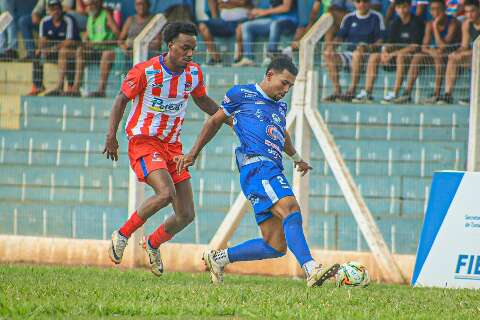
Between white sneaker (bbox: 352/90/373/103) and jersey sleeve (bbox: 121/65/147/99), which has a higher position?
jersey sleeve (bbox: 121/65/147/99)

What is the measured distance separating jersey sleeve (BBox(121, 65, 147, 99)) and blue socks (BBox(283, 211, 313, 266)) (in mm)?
2196

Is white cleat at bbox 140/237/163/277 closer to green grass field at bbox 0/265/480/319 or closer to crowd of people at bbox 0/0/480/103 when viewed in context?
green grass field at bbox 0/265/480/319

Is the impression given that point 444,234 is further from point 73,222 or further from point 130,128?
point 73,222

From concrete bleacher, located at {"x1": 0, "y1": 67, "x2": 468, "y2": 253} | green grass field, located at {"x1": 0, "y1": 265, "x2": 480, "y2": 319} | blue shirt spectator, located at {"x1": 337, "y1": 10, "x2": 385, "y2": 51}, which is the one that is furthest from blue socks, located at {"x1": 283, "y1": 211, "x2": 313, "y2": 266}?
blue shirt spectator, located at {"x1": 337, "y1": 10, "x2": 385, "y2": 51}

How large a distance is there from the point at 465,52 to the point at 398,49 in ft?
3.59

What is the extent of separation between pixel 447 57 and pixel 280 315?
8.02 m

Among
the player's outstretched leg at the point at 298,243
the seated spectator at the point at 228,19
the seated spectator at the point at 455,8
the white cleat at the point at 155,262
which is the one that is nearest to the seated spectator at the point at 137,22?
the seated spectator at the point at 228,19

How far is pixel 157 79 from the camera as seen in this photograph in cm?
1123

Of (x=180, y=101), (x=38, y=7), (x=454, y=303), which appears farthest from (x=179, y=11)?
(x=454, y=303)

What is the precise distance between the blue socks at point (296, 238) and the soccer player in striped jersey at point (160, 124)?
1588mm

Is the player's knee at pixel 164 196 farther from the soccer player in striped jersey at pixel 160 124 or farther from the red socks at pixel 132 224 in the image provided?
the red socks at pixel 132 224

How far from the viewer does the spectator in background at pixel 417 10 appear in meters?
16.5

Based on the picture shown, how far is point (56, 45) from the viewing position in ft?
54.2

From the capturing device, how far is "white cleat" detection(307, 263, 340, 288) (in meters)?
9.69
